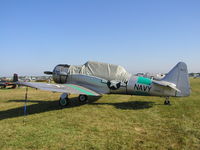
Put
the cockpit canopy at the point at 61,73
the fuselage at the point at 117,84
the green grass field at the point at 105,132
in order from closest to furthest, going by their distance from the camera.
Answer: the green grass field at the point at 105,132 → the fuselage at the point at 117,84 → the cockpit canopy at the point at 61,73

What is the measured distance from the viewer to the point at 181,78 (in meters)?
8.14

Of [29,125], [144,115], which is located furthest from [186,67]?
[29,125]

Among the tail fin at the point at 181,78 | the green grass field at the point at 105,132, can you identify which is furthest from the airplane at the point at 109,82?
the green grass field at the point at 105,132

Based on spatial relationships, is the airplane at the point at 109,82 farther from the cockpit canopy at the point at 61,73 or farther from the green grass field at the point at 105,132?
the green grass field at the point at 105,132

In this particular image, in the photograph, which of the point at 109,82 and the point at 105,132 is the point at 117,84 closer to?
the point at 109,82

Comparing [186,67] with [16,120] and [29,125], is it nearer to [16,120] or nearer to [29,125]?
[29,125]

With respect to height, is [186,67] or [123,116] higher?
[186,67]

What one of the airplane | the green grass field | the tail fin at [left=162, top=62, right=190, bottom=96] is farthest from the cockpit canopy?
the tail fin at [left=162, top=62, right=190, bottom=96]

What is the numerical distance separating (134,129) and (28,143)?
10.6 feet

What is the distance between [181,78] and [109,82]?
404 cm

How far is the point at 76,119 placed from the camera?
240 inches

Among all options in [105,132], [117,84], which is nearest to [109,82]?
[117,84]

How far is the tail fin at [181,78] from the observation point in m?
7.93

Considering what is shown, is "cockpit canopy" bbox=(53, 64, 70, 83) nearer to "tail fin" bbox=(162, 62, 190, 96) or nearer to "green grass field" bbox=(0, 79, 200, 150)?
"green grass field" bbox=(0, 79, 200, 150)
